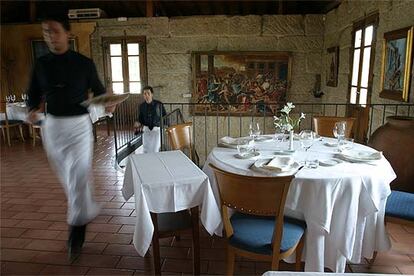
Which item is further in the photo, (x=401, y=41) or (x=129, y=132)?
(x=129, y=132)

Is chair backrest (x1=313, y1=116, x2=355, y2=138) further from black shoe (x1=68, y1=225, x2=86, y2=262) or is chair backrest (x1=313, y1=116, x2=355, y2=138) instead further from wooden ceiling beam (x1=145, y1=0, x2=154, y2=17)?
wooden ceiling beam (x1=145, y1=0, x2=154, y2=17)

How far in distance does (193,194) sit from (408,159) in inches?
→ 70.9

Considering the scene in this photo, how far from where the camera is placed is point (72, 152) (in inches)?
84.4

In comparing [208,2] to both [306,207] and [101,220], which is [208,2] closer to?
[101,220]

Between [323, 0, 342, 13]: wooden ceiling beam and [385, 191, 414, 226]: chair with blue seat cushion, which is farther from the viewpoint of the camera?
[323, 0, 342, 13]: wooden ceiling beam

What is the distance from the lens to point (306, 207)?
1.94 metres

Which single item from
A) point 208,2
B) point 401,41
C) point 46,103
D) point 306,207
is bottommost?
point 306,207

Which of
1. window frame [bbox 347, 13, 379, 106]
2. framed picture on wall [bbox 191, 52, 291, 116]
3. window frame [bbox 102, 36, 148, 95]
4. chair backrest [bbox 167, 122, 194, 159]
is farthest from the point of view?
window frame [bbox 102, 36, 148, 95]

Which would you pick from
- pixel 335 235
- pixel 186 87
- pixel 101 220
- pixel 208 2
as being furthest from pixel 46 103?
pixel 208 2

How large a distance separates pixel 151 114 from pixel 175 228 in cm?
271

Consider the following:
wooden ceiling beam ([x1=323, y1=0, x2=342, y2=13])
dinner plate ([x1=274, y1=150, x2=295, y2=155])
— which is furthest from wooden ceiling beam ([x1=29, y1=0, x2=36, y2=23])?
dinner plate ([x1=274, y1=150, x2=295, y2=155])

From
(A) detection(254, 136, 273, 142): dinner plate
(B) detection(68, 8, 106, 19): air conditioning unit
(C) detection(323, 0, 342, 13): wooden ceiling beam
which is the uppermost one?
(B) detection(68, 8, 106, 19): air conditioning unit

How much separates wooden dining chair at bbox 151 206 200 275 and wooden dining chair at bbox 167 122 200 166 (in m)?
0.85

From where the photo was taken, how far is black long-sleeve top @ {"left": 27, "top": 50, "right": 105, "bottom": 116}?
6.94 feet
